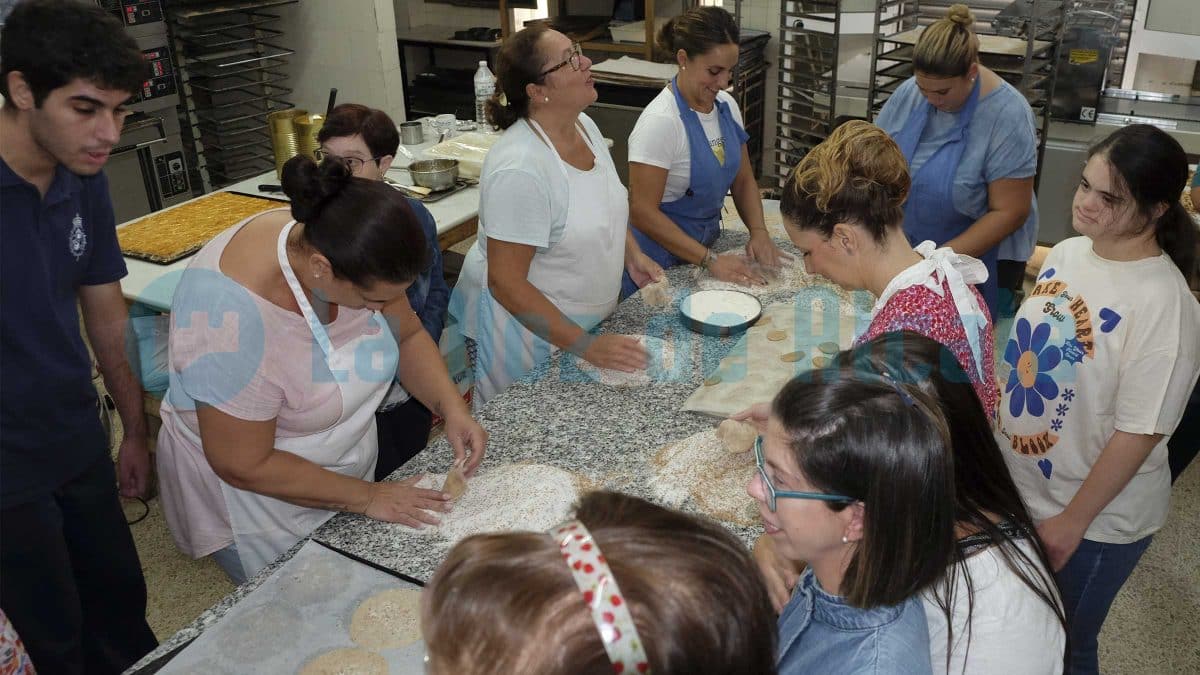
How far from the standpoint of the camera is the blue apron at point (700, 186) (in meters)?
2.48

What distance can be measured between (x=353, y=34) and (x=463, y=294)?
2835mm

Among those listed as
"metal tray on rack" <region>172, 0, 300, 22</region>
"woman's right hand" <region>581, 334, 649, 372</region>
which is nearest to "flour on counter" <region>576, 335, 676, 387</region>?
"woman's right hand" <region>581, 334, 649, 372</region>

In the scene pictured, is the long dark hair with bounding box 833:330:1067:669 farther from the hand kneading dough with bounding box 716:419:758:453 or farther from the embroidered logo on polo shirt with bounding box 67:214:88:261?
the embroidered logo on polo shirt with bounding box 67:214:88:261

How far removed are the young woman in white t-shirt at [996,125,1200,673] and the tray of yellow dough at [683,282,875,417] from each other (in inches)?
14.9

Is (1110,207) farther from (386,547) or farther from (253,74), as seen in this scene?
(253,74)

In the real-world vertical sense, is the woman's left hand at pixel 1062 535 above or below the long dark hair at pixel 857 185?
below

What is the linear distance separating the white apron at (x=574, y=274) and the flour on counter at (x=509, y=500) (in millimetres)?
606

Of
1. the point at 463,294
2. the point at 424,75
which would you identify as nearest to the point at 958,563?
the point at 463,294

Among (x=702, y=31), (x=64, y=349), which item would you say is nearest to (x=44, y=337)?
(x=64, y=349)

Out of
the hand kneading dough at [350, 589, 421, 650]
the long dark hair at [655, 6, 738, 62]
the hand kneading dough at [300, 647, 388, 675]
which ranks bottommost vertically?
the hand kneading dough at [300, 647, 388, 675]

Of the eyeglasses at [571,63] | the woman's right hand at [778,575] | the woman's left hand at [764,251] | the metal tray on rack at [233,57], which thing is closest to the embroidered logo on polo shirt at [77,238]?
the eyeglasses at [571,63]

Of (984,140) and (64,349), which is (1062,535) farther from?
(64,349)

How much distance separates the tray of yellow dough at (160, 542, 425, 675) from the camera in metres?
1.19

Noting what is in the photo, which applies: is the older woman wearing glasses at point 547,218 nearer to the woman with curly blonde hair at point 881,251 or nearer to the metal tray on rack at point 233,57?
the woman with curly blonde hair at point 881,251
